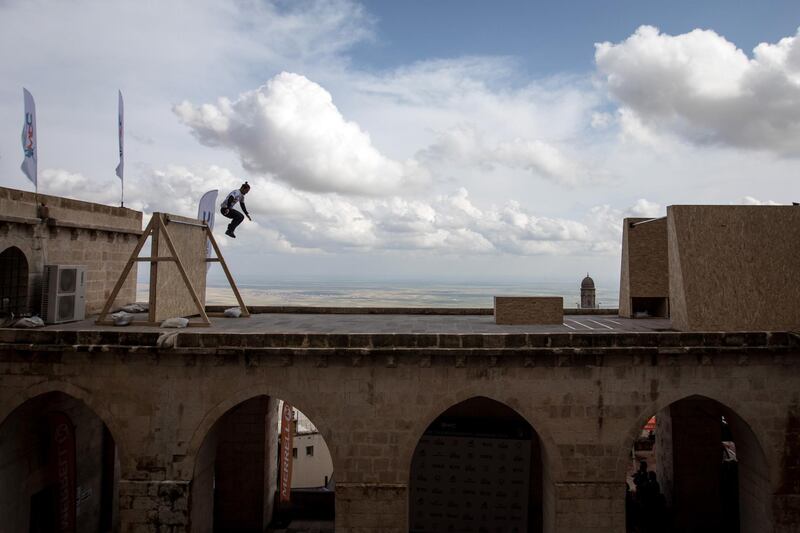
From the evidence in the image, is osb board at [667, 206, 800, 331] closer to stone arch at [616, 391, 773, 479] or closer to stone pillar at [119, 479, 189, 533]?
stone arch at [616, 391, 773, 479]

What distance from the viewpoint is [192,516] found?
11.9m

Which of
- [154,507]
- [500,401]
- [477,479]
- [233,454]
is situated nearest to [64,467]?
[154,507]

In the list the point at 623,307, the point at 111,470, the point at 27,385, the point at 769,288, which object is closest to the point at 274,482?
the point at 111,470

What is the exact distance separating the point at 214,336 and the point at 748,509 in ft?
47.0

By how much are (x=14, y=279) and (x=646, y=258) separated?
773 inches

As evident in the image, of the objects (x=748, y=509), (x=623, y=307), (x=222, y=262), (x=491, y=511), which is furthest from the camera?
(x=623, y=307)

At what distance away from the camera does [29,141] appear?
15281mm

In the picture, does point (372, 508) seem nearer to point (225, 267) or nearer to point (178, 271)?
point (225, 267)

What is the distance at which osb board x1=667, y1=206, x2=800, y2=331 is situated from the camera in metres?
13.1

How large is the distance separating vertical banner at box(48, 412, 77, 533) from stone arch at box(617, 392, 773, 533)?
47.1 feet

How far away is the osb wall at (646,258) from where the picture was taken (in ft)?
55.3

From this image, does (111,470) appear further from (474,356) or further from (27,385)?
(474,356)

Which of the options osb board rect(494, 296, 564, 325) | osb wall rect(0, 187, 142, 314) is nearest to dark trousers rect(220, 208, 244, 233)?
osb wall rect(0, 187, 142, 314)

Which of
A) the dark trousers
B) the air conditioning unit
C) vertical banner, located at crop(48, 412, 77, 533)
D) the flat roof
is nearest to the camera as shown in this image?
vertical banner, located at crop(48, 412, 77, 533)
